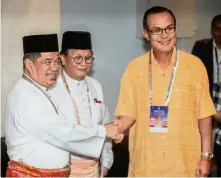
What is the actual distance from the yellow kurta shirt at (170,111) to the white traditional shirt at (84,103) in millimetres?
215

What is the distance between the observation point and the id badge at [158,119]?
216 centimetres

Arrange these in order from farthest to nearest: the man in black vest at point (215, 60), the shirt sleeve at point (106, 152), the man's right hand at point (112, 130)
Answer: the man in black vest at point (215, 60), the shirt sleeve at point (106, 152), the man's right hand at point (112, 130)

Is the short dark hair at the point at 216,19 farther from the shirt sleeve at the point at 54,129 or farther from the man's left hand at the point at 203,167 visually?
the shirt sleeve at the point at 54,129

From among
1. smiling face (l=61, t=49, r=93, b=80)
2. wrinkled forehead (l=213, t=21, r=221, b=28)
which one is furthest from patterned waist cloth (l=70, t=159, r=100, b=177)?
wrinkled forehead (l=213, t=21, r=221, b=28)

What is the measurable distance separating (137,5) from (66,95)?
0.96 m

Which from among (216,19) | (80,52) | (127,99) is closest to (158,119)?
(127,99)

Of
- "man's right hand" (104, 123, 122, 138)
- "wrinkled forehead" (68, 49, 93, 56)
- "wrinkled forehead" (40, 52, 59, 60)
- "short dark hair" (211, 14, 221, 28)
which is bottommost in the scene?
"man's right hand" (104, 123, 122, 138)

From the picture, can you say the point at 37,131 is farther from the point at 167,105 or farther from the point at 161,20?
the point at 161,20

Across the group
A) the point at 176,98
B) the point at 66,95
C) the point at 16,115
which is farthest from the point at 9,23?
the point at 176,98

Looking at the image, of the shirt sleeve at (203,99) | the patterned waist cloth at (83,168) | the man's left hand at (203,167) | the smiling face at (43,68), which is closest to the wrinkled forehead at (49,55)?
the smiling face at (43,68)

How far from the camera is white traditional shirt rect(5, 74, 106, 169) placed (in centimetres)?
202

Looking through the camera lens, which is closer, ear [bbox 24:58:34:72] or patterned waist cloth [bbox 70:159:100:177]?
ear [bbox 24:58:34:72]

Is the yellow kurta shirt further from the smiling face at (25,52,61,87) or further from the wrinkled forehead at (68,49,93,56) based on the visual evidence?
the smiling face at (25,52,61,87)

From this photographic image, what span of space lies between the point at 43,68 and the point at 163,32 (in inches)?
24.0
